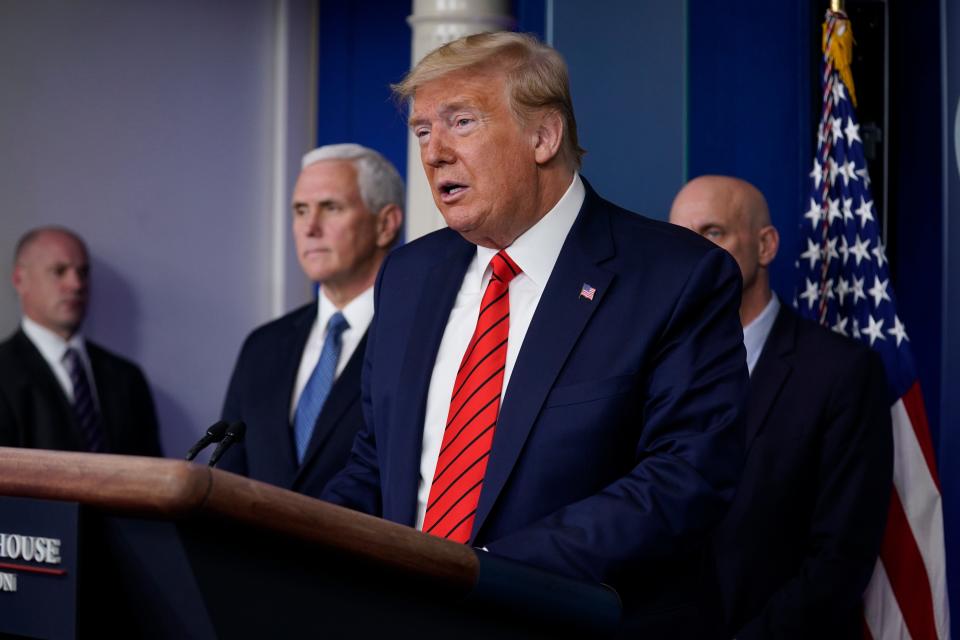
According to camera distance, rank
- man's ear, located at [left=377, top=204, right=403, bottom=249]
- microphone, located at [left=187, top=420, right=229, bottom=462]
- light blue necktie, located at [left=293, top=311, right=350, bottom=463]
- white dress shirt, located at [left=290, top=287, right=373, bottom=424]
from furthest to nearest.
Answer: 1. man's ear, located at [left=377, top=204, right=403, bottom=249]
2. white dress shirt, located at [left=290, top=287, right=373, bottom=424]
3. light blue necktie, located at [left=293, top=311, right=350, bottom=463]
4. microphone, located at [left=187, top=420, right=229, bottom=462]

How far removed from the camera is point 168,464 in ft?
3.81

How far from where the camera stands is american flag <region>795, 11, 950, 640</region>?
3.35m

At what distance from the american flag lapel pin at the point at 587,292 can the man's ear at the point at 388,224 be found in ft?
6.30

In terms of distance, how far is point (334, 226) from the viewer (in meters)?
3.90

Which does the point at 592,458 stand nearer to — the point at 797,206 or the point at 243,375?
the point at 243,375

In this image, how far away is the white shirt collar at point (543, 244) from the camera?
219 cm

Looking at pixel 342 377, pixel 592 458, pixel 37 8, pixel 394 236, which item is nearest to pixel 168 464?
pixel 592 458

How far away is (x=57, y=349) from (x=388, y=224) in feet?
6.10

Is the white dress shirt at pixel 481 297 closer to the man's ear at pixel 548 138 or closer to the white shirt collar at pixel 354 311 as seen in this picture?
the man's ear at pixel 548 138

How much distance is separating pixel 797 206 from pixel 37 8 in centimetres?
328

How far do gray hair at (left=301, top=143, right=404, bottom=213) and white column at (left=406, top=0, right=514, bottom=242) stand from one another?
167 millimetres

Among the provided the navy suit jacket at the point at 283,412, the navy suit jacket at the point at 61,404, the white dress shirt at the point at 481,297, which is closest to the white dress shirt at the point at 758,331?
the navy suit jacket at the point at 283,412

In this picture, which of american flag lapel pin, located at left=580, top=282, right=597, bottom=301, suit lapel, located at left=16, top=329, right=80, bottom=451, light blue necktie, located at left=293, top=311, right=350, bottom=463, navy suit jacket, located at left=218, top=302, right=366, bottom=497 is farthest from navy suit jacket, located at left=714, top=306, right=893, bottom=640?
suit lapel, located at left=16, top=329, right=80, bottom=451

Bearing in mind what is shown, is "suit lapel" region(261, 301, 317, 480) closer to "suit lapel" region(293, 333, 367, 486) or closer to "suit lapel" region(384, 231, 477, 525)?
"suit lapel" region(293, 333, 367, 486)
